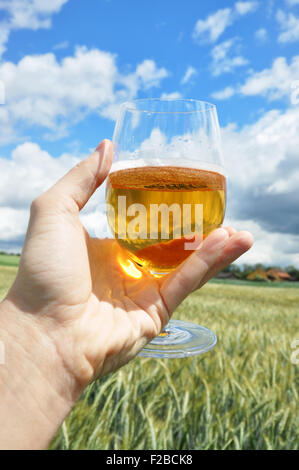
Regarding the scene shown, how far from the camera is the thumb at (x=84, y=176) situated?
1732 millimetres

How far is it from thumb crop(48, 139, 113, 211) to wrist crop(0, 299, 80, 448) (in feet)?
1.72

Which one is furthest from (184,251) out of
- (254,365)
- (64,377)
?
(254,365)

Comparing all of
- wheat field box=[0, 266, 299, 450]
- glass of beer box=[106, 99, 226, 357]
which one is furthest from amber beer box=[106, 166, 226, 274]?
wheat field box=[0, 266, 299, 450]

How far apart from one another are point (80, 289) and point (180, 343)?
21.7 inches

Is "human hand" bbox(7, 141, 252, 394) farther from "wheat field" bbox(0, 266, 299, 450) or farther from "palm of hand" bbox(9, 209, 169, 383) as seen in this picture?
"wheat field" bbox(0, 266, 299, 450)

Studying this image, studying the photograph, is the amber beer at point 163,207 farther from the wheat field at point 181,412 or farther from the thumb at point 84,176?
the wheat field at point 181,412

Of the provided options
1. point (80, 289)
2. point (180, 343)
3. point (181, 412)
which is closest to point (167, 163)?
point (80, 289)

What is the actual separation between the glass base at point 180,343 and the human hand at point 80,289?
0.25ft

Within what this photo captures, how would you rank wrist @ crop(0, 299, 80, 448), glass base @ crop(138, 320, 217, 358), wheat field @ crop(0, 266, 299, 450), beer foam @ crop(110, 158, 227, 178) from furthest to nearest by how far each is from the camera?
wheat field @ crop(0, 266, 299, 450) < glass base @ crop(138, 320, 217, 358) < beer foam @ crop(110, 158, 227, 178) < wrist @ crop(0, 299, 80, 448)

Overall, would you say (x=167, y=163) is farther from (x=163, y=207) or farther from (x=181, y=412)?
(x=181, y=412)

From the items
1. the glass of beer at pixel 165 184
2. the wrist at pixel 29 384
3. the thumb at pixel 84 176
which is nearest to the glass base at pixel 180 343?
the glass of beer at pixel 165 184

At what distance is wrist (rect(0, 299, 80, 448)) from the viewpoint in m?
1.46

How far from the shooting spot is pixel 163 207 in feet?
4.88

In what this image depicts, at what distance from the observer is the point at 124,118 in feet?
5.69
